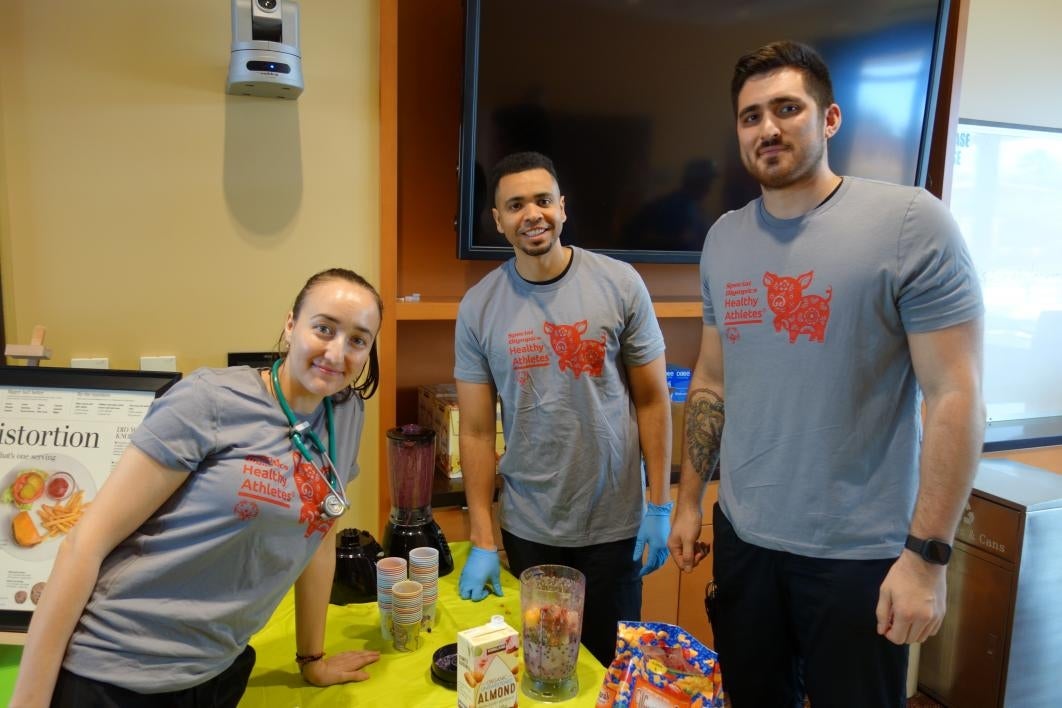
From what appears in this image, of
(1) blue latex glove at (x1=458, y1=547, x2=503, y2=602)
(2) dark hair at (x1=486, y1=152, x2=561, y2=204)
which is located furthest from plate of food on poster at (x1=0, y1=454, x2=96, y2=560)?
(2) dark hair at (x1=486, y1=152, x2=561, y2=204)

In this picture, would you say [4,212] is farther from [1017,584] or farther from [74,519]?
[1017,584]

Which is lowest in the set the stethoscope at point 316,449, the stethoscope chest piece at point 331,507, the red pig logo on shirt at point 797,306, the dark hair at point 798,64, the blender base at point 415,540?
the blender base at point 415,540

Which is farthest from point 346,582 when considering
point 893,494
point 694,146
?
point 694,146

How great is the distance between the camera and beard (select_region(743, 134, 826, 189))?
4.45 feet

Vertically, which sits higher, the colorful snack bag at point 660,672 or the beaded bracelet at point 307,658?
the colorful snack bag at point 660,672

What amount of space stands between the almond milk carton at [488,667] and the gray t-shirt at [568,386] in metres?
0.52

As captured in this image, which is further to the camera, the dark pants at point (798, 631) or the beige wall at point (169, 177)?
the beige wall at point (169, 177)

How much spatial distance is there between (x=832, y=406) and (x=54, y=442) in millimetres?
1499

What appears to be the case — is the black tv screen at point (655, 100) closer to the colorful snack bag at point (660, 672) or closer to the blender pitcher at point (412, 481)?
the blender pitcher at point (412, 481)

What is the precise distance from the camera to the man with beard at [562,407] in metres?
1.66

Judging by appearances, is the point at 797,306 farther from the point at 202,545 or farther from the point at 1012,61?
the point at 1012,61

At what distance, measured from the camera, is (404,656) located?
141 cm

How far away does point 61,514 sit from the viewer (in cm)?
144

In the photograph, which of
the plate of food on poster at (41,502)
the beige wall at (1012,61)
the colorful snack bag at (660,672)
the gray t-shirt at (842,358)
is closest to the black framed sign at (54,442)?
the plate of food on poster at (41,502)
